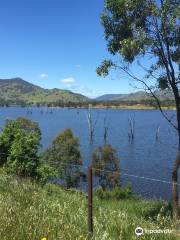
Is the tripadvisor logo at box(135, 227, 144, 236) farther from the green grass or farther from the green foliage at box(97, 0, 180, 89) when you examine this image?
the green foliage at box(97, 0, 180, 89)

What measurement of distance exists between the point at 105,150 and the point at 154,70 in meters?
50.2

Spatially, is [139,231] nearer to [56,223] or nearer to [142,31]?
[56,223]

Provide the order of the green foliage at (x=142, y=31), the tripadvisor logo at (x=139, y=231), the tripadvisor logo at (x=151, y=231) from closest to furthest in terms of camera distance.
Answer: the tripadvisor logo at (x=139, y=231) → the tripadvisor logo at (x=151, y=231) → the green foliage at (x=142, y=31)

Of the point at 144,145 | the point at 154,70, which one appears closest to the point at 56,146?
the point at 154,70

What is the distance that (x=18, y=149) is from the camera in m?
28.6

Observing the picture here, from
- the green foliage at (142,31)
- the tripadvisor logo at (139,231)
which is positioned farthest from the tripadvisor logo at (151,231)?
the green foliage at (142,31)

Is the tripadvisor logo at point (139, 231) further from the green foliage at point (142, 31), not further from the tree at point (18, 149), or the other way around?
the tree at point (18, 149)

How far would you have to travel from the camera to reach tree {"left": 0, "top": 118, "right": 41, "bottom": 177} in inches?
1094

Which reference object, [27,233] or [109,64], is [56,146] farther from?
[27,233]

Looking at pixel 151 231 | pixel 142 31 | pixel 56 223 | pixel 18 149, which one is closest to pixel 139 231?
pixel 151 231

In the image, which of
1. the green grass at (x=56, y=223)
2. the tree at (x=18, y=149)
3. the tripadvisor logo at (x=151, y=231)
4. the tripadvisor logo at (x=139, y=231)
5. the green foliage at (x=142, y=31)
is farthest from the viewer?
the tree at (x=18, y=149)

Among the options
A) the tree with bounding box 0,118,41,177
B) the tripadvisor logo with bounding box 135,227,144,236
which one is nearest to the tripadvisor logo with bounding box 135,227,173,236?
the tripadvisor logo with bounding box 135,227,144,236

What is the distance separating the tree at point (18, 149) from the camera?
27789mm

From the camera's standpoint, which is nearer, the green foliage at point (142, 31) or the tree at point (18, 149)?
the green foliage at point (142, 31)
